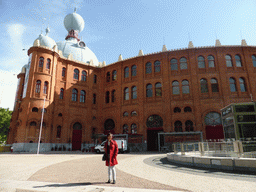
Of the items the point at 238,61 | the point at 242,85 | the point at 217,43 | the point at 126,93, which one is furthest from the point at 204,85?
the point at 126,93

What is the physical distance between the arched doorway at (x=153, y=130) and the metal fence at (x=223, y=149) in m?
15.4

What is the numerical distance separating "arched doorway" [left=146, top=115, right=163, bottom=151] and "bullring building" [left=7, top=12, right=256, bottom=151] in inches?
6.2

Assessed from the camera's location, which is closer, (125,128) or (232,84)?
(232,84)

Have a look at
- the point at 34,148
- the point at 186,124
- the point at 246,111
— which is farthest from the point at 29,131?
the point at 246,111

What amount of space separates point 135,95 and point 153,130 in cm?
689

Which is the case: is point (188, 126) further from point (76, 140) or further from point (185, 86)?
point (76, 140)

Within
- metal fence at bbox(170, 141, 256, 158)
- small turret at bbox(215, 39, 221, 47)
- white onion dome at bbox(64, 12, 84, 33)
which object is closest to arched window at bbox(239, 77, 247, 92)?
small turret at bbox(215, 39, 221, 47)

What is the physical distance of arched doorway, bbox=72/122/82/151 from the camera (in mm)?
30837

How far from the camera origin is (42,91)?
95.8 ft

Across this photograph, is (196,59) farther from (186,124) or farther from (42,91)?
(42,91)

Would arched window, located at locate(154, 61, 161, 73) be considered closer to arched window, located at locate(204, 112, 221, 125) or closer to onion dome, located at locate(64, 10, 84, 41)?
arched window, located at locate(204, 112, 221, 125)

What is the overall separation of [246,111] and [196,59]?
17542 millimetres

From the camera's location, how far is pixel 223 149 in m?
10.4

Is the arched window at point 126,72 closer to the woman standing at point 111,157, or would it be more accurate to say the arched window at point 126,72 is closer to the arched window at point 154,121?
the arched window at point 154,121
